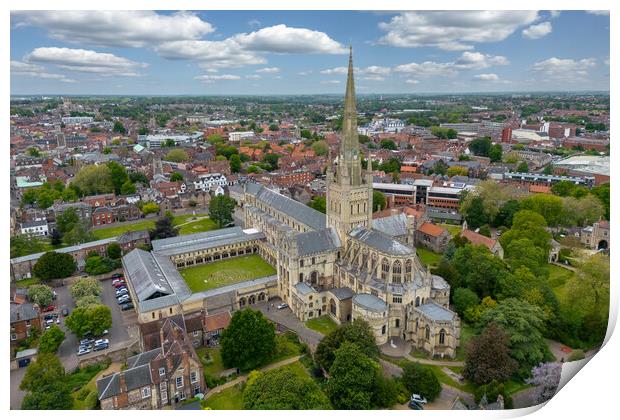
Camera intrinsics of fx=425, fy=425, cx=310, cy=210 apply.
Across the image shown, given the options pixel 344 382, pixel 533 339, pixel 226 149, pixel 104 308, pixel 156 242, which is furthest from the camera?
pixel 226 149

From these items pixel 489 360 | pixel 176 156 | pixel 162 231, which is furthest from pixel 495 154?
pixel 489 360

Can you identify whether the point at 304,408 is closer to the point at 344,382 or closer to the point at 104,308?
the point at 344,382

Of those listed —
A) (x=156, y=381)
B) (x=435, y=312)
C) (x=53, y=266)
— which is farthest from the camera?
(x=53, y=266)

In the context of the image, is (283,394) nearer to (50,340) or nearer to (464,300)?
(50,340)

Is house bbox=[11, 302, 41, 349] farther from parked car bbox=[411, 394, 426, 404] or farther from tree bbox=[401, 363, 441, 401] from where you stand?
parked car bbox=[411, 394, 426, 404]

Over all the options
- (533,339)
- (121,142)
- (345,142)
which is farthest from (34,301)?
(121,142)

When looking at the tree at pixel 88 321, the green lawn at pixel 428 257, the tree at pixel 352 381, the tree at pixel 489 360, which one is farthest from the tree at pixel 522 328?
the tree at pixel 88 321

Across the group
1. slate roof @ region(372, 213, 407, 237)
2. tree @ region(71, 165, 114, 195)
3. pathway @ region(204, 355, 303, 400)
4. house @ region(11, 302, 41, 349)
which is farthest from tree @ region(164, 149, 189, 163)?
pathway @ region(204, 355, 303, 400)
